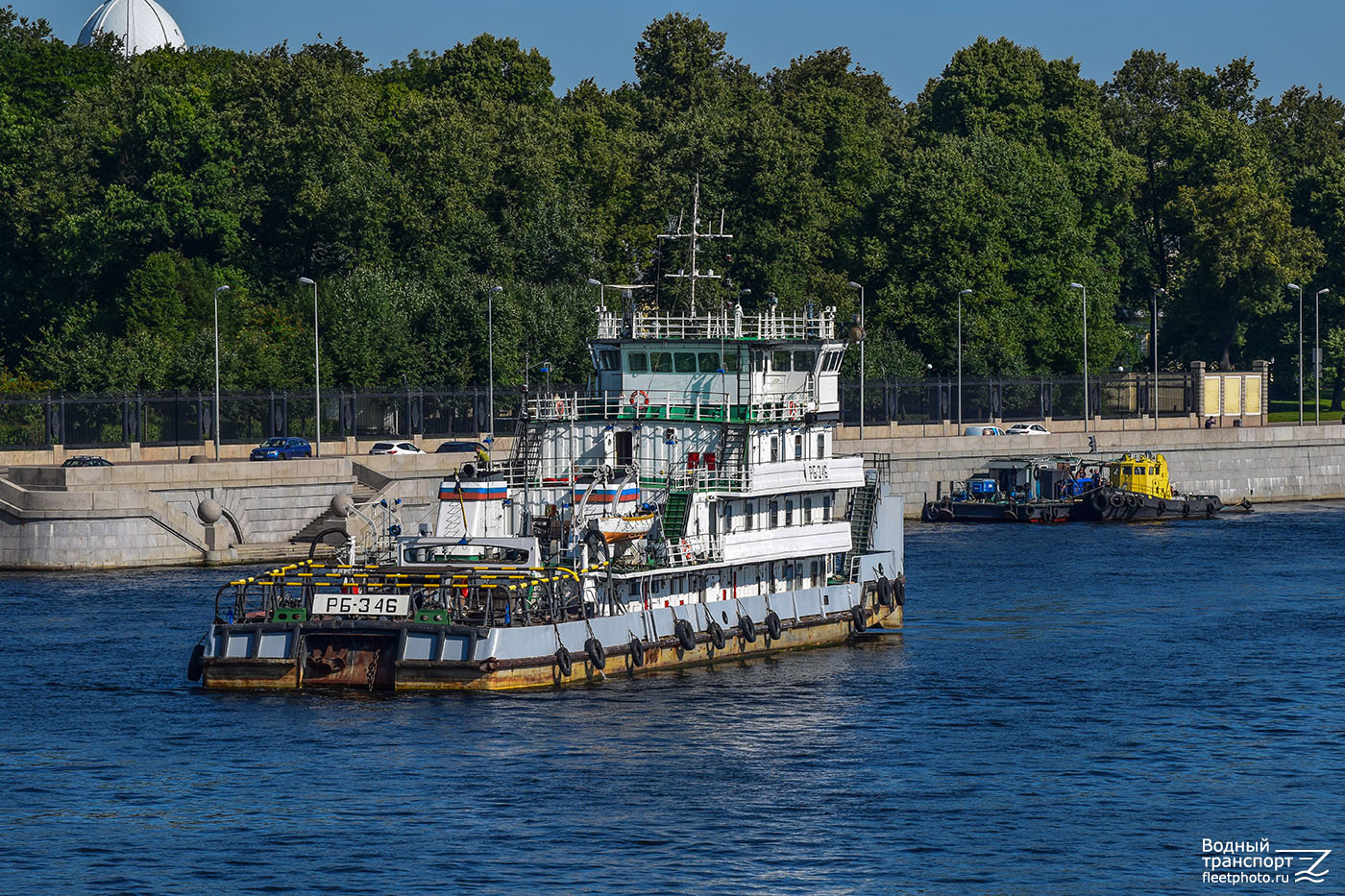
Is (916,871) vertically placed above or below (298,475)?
below

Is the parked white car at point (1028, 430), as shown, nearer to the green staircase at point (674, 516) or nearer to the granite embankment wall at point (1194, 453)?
the granite embankment wall at point (1194, 453)

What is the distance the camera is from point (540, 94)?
501ft

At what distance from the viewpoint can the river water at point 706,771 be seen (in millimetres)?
38688

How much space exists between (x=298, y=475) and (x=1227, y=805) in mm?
52591

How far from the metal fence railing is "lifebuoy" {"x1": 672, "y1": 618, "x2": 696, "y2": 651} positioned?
32.6 m

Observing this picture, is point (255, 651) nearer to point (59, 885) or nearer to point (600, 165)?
point (59, 885)

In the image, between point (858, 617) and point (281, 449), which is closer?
point (858, 617)

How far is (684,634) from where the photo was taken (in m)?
55.6

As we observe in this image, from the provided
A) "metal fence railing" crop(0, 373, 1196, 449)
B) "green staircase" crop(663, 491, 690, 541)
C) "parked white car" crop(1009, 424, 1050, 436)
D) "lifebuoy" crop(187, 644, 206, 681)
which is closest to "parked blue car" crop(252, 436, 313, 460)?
"metal fence railing" crop(0, 373, 1196, 449)

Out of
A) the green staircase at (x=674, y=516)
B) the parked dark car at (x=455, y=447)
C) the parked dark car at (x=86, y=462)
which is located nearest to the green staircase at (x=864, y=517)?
the green staircase at (x=674, y=516)

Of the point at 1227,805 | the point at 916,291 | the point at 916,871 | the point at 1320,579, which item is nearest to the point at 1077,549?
the point at 1320,579

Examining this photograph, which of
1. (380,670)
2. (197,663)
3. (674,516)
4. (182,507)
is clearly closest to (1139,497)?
(182,507)

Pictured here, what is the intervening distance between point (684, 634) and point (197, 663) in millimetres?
13018

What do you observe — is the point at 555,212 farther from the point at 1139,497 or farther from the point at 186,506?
the point at 186,506
